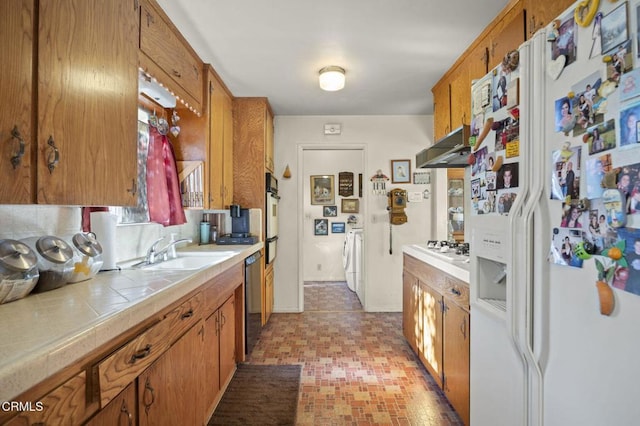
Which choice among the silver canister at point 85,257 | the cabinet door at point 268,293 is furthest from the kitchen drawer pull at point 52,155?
the cabinet door at point 268,293

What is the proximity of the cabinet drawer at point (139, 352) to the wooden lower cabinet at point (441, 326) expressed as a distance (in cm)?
140

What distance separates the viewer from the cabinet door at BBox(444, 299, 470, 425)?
1661mm

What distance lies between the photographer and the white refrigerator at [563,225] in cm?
73

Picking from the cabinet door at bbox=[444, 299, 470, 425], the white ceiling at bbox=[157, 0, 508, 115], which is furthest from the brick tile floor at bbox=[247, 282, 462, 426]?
the white ceiling at bbox=[157, 0, 508, 115]

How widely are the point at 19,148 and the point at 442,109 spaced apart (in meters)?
2.85

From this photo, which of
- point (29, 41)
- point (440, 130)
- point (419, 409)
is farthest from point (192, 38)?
point (419, 409)

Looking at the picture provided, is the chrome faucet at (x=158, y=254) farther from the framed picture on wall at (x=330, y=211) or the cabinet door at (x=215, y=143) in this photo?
the framed picture on wall at (x=330, y=211)

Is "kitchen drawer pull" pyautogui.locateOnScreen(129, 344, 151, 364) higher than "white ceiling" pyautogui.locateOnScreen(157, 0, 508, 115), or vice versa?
"white ceiling" pyautogui.locateOnScreen(157, 0, 508, 115)

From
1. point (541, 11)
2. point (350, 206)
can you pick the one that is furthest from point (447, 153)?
point (350, 206)

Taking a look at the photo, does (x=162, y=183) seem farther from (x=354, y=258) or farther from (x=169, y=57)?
(x=354, y=258)

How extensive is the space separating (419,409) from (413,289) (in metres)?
0.92

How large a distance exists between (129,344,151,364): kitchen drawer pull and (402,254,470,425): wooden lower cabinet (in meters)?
1.47

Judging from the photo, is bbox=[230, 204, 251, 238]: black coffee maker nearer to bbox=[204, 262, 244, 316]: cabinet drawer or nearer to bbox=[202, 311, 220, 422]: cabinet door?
bbox=[204, 262, 244, 316]: cabinet drawer

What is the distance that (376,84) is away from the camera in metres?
2.97
